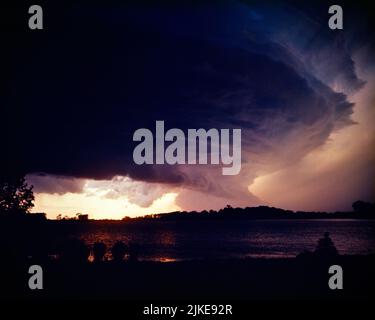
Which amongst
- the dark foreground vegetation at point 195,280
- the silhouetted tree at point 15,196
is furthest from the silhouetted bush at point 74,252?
the silhouetted tree at point 15,196

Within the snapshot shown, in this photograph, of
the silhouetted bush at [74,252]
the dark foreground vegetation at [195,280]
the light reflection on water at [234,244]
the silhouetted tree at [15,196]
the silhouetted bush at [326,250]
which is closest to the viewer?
the dark foreground vegetation at [195,280]

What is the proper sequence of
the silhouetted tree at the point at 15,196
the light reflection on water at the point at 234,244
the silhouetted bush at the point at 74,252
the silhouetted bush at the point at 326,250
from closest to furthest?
the silhouetted bush at the point at 326,250 → the silhouetted bush at the point at 74,252 → the silhouetted tree at the point at 15,196 → the light reflection on water at the point at 234,244

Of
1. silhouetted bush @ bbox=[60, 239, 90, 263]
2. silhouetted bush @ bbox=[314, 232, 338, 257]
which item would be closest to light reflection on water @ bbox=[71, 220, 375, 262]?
silhouetted bush @ bbox=[60, 239, 90, 263]

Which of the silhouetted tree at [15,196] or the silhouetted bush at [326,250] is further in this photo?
the silhouetted tree at [15,196]

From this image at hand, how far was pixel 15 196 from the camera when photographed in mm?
29172

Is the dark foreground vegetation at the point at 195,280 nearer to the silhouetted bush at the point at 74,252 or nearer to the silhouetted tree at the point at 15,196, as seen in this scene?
the silhouetted bush at the point at 74,252

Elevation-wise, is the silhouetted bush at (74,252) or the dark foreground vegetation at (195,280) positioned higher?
the silhouetted bush at (74,252)

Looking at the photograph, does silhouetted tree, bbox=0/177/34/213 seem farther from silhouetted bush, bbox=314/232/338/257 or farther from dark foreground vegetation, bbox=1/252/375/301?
silhouetted bush, bbox=314/232/338/257

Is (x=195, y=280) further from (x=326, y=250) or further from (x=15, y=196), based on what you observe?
(x=15, y=196)

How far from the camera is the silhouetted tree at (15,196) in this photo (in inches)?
1116

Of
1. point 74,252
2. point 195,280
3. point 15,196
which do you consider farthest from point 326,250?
point 15,196

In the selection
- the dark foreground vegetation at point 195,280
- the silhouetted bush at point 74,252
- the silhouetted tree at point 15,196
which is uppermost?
the silhouetted tree at point 15,196
